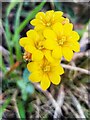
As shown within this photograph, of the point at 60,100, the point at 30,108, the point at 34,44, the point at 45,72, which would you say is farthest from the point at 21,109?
the point at 34,44

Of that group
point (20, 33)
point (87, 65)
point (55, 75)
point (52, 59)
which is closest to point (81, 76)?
point (87, 65)

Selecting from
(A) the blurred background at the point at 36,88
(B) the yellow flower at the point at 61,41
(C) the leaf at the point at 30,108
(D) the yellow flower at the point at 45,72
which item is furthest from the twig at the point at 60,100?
(B) the yellow flower at the point at 61,41

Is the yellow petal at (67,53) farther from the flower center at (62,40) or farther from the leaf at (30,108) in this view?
the leaf at (30,108)

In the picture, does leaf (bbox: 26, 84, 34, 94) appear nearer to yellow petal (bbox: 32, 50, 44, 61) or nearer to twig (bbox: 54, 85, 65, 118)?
twig (bbox: 54, 85, 65, 118)

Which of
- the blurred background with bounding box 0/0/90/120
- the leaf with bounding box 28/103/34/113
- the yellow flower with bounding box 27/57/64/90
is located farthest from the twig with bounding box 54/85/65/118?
the yellow flower with bounding box 27/57/64/90

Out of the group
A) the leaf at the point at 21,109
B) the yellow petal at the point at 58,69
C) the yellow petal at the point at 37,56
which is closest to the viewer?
the yellow petal at the point at 37,56

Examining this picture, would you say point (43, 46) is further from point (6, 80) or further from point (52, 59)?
point (6, 80)
